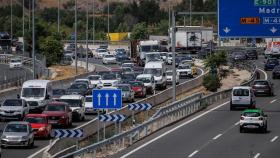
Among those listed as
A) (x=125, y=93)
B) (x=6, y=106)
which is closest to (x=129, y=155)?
(x=6, y=106)

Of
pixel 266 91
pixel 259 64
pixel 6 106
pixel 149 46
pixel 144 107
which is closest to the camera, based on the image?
pixel 144 107

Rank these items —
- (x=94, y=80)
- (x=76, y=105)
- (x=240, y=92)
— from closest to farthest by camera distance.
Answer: (x=76, y=105), (x=240, y=92), (x=94, y=80)

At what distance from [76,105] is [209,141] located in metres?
13.1

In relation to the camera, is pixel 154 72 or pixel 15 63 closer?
pixel 154 72

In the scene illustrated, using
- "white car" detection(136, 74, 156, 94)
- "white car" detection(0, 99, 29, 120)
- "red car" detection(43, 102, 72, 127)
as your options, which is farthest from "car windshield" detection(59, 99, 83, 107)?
"white car" detection(136, 74, 156, 94)

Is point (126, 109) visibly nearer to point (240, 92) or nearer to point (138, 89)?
point (240, 92)

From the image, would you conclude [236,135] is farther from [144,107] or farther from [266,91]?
[266,91]

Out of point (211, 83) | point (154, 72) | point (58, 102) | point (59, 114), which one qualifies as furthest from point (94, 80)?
point (59, 114)

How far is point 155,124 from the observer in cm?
4200

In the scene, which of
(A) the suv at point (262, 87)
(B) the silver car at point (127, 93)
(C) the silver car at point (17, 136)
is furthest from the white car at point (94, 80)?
(C) the silver car at point (17, 136)

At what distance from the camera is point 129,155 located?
105ft

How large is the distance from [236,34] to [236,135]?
988 cm

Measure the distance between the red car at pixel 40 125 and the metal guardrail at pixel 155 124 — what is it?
4355 mm

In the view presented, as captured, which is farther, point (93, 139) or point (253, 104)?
point (253, 104)
